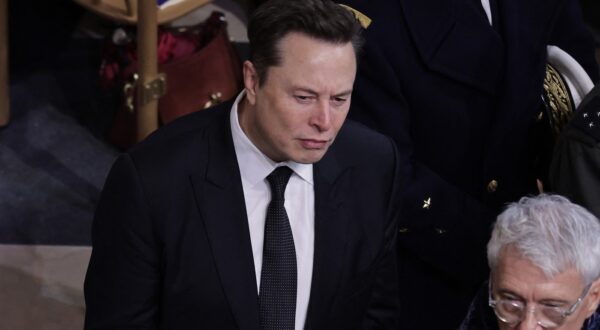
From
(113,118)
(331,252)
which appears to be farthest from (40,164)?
(331,252)

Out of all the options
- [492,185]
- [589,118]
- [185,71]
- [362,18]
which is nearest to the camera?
[589,118]

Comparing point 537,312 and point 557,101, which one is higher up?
point 557,101

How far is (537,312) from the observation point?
2.51 meters

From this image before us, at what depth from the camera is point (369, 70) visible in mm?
2967

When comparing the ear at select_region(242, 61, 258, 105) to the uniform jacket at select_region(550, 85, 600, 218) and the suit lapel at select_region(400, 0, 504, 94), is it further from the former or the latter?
the uniform jacket at select_region(550, 85, 600, 218)

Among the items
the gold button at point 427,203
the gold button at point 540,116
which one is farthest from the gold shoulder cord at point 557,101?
the gold button at point 427,203

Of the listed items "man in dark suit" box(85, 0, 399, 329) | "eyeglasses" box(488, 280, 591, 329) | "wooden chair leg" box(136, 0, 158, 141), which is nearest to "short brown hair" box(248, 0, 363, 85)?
"man in dark suit" box(85, 0, 399, 329)

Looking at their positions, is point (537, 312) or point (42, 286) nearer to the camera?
point (537, 312)

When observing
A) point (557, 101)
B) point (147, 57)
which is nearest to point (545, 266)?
point (557, 101)

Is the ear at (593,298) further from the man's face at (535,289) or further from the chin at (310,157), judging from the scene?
the chin at (310,157)

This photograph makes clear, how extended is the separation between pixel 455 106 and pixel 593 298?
2.24 ft

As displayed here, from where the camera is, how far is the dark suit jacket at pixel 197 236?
8.57ft

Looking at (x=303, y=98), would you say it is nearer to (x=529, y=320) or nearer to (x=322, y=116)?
(x=322, y=116)

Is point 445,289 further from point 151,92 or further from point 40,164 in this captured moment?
point 40,164
